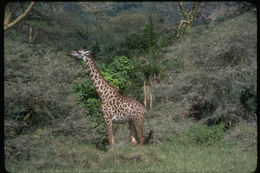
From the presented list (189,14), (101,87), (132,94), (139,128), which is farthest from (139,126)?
(189,14)


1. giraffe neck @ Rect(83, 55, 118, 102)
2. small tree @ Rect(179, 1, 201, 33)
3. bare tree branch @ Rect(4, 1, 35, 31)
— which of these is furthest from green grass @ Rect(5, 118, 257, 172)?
small tree @ Rect(179, 1, 201, 33)

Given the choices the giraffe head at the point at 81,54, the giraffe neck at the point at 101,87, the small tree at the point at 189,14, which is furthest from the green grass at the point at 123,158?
the small tree at the point at 189,14

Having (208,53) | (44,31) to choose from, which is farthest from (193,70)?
(44,31)

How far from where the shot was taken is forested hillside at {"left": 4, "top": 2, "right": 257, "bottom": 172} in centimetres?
679

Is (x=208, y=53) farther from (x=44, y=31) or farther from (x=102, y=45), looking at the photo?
(x=44, y=31)

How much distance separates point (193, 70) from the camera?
10062 mm

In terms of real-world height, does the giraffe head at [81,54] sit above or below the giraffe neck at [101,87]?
above

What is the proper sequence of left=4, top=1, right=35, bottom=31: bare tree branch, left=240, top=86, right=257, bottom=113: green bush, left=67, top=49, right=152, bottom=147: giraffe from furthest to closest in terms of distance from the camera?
1. left=240, top=86, right=257, bottom=113: green bush
2. left=67, top=49, right=152, bottom=147: giraffe
3. left=4, top=1, right=35, bottom=31: bare tree branch

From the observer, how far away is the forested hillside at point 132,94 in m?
6.79

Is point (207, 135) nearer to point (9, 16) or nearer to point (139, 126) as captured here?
point (139, 126)

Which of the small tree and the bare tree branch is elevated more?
the bare tree branch

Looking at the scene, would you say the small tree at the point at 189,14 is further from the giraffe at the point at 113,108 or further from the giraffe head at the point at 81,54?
the giraffe head at the point at 81,54

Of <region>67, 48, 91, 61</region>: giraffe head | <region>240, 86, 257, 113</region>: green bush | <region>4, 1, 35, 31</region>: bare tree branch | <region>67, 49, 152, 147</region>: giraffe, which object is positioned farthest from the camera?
<region>240, 86, 257, 113</region>: green bush

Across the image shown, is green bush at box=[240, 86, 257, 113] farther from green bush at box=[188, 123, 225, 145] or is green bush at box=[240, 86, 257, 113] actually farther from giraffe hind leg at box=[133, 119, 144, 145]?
giraffe hind leg at box=[133, 119, 144, 145]
